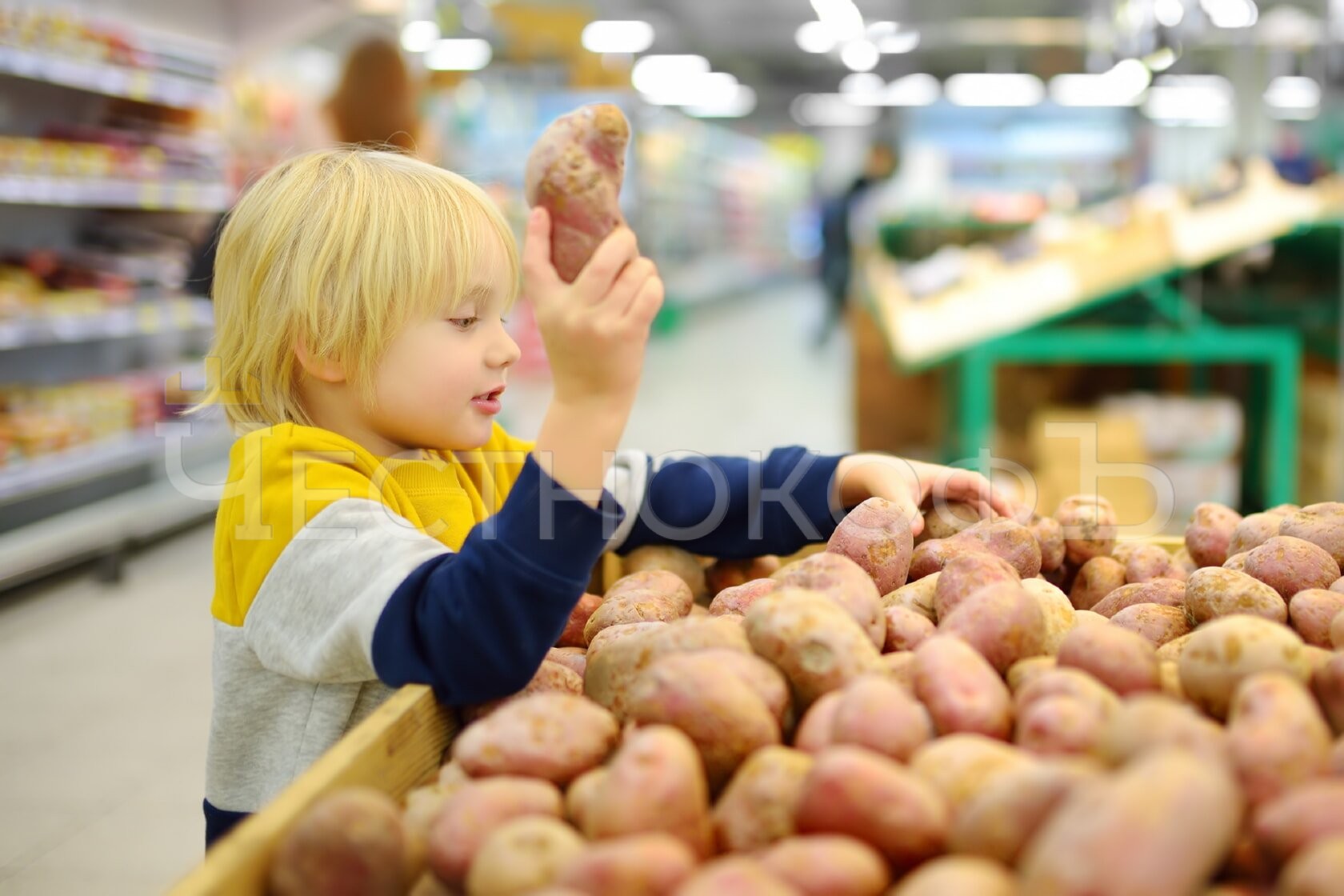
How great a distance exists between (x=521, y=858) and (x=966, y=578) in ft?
1.92

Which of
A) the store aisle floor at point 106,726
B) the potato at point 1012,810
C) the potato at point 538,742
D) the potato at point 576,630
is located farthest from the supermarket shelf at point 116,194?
the potato at point 1012,810

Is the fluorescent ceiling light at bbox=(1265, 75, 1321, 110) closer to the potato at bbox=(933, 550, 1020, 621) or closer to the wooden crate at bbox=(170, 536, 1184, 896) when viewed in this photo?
the potato at bbox=(933, 550, 1020, 621)

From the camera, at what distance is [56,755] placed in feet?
9.05

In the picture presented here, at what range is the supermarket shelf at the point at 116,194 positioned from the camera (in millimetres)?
4094

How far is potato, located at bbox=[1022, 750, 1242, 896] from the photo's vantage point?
23.2 inches

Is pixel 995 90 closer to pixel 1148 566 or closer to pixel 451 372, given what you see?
pixel 1148 566

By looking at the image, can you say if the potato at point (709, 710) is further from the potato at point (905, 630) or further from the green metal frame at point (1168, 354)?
the green metal frame at point (1168, 354)

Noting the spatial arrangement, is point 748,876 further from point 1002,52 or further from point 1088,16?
point 1002,52

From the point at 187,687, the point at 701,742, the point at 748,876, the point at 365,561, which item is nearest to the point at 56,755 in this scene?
the point at 187,687

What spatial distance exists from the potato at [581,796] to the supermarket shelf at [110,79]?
4.06 meters

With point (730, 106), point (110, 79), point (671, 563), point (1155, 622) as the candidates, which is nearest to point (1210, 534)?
point (1155, 622)

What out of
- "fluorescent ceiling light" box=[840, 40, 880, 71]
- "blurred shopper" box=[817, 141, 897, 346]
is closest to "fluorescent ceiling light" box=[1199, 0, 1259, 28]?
"blurred shopper" box=[817, 141, 897, 346]

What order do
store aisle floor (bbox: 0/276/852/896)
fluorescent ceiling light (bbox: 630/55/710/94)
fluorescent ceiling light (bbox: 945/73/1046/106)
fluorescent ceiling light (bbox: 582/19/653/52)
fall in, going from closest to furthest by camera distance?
store aisle floor (bbox: 0/276/852/896), fluorescent ceiling light (bbox: 582/19/653/52), fluorescent ceiling light (bbox: 945/73/1046/106), fluorescent ceiling light (bbox: 630/55/710/94)

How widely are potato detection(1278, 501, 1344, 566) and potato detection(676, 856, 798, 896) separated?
0.86 meters
